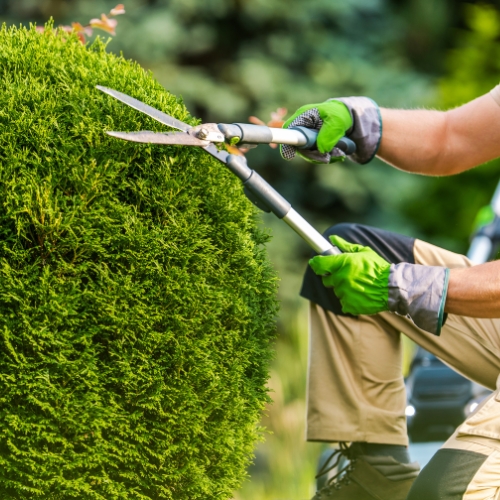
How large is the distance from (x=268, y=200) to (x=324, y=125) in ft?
1.56

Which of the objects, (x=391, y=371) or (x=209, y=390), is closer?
(x=209, y=390)

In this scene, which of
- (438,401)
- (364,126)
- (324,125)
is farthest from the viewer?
(438,401)

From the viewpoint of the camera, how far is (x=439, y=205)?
258 inches

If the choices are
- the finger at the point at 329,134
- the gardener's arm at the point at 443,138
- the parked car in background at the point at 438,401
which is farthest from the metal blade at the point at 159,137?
the parked car in background at the point at 438,401

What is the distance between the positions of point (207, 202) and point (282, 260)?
141 inches

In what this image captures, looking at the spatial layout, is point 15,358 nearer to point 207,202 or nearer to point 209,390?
point 209,390

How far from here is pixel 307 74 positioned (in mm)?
6172

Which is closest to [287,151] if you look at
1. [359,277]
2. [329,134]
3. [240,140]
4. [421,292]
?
→ [329,134]

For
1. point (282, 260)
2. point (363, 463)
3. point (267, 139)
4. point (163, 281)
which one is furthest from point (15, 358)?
point (282, 260)

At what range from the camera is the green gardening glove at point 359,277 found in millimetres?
2037

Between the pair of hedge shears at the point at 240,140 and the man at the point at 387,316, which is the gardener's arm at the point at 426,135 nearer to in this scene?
the man at the point at 387,316

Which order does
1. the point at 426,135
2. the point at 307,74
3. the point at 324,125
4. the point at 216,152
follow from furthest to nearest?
the point at 307,74, the point at 426,135, the point at 324,125, the point at 216,152

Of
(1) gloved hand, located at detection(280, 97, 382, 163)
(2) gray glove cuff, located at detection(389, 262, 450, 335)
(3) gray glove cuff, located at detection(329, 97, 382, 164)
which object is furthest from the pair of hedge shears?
(3) gray glove cuff, located at detection(329, 97, 382, 164)

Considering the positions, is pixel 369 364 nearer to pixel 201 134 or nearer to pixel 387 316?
pixel 387 316
